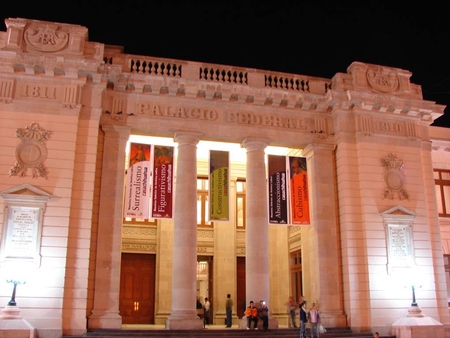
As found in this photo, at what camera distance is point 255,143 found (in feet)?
71.9

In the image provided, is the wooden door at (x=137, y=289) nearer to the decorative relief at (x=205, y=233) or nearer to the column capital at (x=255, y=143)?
the decorative relief at (x=205, y=233)

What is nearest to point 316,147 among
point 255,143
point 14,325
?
point 255,143

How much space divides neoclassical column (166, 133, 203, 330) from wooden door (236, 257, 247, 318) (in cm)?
642

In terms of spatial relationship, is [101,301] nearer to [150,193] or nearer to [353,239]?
[150,193]

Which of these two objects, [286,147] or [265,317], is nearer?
[265,317]

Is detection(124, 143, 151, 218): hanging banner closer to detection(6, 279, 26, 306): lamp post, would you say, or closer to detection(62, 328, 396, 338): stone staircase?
detection(62, 328, 396, 338): stone staircase

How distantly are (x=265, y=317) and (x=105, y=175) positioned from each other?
26.8 ft

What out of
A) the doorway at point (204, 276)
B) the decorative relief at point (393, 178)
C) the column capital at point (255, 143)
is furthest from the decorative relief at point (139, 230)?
the decorative relief at point (393, 178)

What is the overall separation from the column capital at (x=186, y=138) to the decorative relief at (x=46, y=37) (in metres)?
5.62

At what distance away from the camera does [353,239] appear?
21.1m

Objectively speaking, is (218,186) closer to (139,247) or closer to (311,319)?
(139,247)

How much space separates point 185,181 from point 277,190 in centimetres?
402

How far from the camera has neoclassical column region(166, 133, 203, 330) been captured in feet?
63.5

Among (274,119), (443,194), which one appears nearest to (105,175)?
(274,119)
